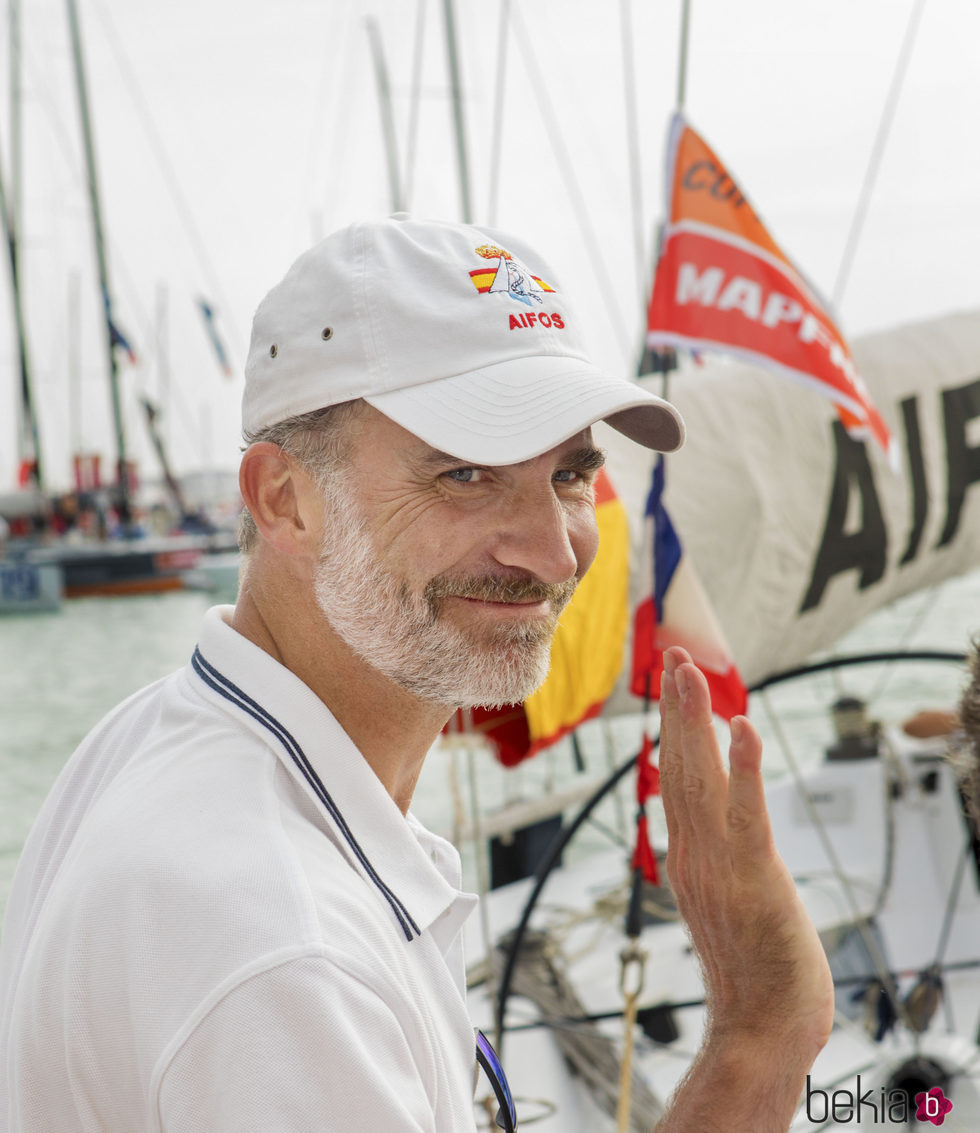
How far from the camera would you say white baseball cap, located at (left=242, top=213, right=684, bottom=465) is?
1.09m

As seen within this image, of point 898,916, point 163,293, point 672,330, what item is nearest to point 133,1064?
point 672,330

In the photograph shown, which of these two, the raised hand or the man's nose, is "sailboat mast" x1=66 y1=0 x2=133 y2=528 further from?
the raised hand

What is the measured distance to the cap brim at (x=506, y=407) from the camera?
1079 mm

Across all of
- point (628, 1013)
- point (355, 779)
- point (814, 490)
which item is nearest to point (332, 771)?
point (355, 779)

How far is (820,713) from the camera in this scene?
1549 cm

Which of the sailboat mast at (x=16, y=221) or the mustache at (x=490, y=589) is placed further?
the sailboat mast at (x=16, y=221)

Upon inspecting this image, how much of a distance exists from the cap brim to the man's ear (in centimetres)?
13

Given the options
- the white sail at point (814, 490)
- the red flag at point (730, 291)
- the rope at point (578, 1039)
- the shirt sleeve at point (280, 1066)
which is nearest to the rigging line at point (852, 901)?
the white sail at point (814, 490)

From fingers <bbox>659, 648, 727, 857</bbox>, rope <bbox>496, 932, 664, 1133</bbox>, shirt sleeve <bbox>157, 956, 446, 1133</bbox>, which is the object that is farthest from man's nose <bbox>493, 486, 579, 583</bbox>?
rope <bbox>496, 932, 664, 1133</bbox>

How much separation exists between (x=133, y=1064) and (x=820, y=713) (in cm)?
1551

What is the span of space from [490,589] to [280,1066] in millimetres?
492

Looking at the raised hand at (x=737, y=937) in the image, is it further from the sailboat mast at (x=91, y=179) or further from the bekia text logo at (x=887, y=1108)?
the sailboat mast at (x=91, y=179)

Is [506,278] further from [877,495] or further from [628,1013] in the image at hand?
[877,495]

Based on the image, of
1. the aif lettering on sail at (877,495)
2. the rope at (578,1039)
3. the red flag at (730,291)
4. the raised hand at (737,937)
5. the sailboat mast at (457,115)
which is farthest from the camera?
the sailboat mast at (457,115)
